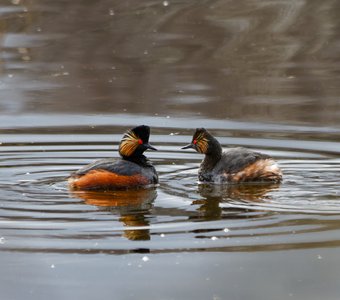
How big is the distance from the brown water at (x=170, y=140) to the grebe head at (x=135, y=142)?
1.26 ft

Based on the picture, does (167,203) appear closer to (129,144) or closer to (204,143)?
(129,144)

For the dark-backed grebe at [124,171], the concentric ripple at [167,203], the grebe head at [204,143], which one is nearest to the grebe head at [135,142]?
the dark-backed grebe at [124,171]

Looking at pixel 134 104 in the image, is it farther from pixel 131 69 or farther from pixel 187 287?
pixel 187 287

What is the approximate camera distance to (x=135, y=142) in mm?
12227

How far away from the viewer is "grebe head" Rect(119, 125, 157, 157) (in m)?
12.2

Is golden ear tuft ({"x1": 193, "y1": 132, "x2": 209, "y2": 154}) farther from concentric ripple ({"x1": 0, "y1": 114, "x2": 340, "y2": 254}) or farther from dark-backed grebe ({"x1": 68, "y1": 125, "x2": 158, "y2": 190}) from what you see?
dark-backed grebe ({"x1": 68, "y1": 125, "x2": 158, "y2": 190})

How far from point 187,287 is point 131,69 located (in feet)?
36.1

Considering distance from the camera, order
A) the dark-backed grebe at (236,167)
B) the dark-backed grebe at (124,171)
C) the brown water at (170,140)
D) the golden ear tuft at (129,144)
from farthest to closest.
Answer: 1. the golden ear tuft at (129,144)
2. the dark-backed grebe at (236,167)
3. the dark-backed grebe at (124,171)
4. the brown water at (170,140)

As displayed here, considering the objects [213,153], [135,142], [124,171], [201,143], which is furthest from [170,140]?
[124,171]

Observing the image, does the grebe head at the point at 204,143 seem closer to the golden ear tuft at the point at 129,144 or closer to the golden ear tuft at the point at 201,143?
the golden ear tuft at the point at 201,143

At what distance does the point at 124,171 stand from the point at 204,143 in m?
1.00

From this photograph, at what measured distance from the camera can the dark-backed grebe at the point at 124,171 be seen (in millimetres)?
11648

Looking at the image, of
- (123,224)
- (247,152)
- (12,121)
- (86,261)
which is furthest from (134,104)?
(86,261)

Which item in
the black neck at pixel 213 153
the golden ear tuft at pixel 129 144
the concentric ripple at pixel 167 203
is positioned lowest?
the concentric ripple at pixel 167 203
